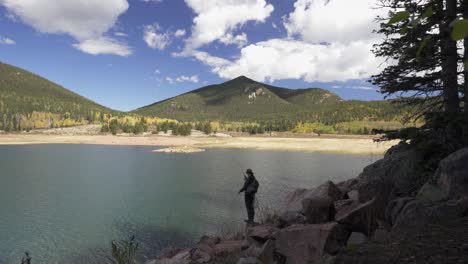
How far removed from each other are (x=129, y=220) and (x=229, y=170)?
96.6 ft

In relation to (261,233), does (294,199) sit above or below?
above

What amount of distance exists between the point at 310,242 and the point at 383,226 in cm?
194

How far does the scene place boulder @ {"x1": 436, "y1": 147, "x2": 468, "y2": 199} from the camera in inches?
306

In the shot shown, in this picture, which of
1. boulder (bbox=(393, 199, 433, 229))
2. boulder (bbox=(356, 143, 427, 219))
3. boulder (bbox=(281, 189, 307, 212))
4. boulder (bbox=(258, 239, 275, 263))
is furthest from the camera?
boulder (bbox=(281, 189, 307, 212))

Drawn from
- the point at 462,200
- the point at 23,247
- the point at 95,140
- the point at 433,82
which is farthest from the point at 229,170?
the point at 95,140

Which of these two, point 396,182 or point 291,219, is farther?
point 291,219

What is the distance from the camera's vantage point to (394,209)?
31.0ft

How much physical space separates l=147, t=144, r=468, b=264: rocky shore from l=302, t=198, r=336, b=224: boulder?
0.03 meters

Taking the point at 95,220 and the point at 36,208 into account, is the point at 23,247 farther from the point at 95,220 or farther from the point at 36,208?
the point at 36,208

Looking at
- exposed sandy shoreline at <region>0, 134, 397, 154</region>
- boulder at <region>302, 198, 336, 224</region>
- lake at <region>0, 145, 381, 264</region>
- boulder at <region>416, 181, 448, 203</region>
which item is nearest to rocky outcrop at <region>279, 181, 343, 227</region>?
boulder at <region>302, 198, 336, 224</region>

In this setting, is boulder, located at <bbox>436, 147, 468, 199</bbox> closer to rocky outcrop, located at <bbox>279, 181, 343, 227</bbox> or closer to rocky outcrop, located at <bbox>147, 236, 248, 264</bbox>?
rocky outcrop, located at <bbox>279, 181, 343, 227</bbox>

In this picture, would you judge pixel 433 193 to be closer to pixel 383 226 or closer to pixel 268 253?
pixel 383 226

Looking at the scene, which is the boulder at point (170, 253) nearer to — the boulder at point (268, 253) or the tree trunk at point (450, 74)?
the boulder at point (268, 253)

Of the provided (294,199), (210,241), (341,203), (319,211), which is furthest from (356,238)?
(294,199)
